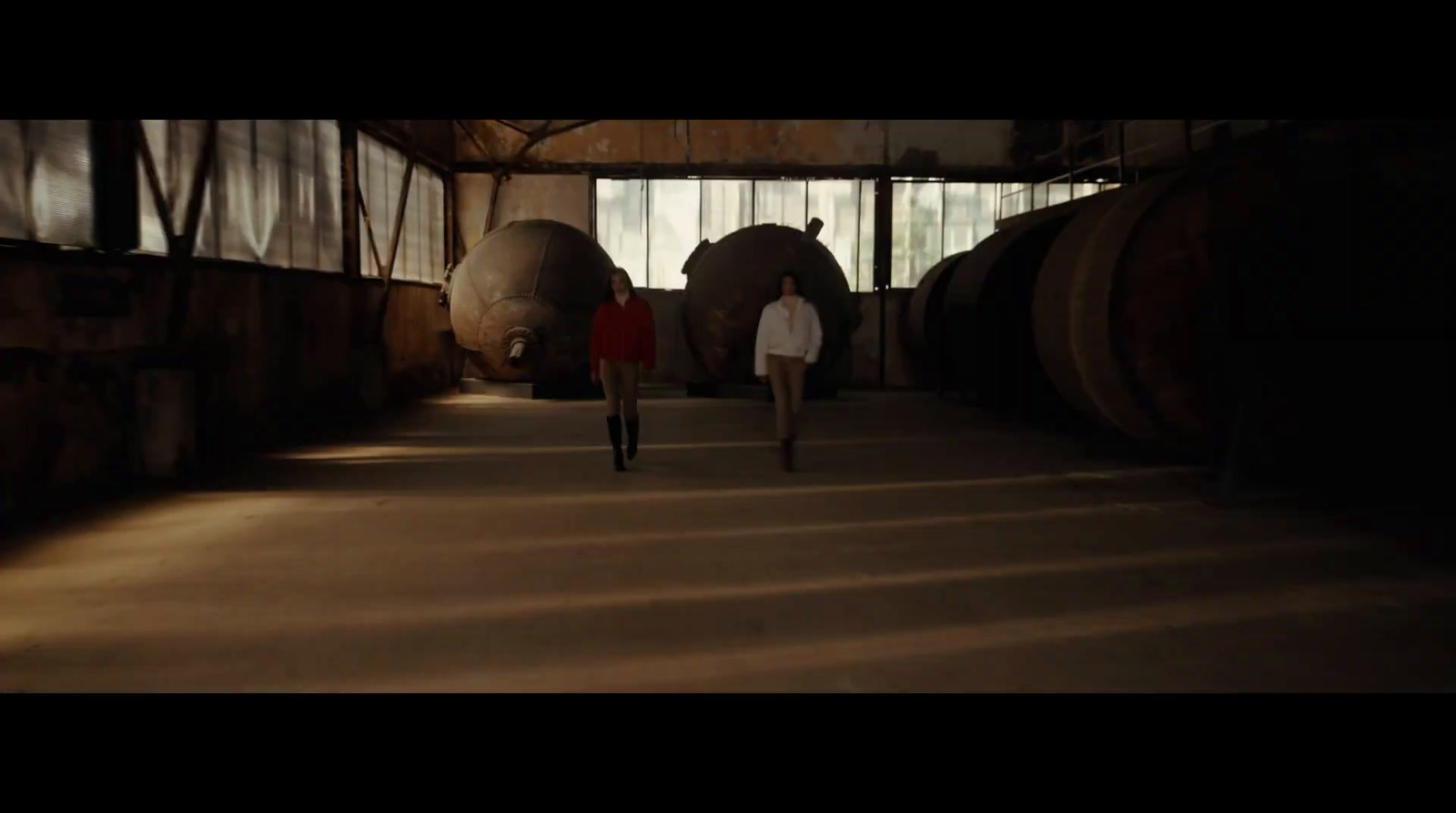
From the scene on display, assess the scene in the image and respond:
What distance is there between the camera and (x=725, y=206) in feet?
67.8

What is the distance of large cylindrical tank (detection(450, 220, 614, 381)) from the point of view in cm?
1557

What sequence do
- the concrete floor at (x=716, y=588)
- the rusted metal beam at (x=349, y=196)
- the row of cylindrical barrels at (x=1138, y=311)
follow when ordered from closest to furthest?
1. the concrete floor at (x=716, y=588)
2. the row of cylindrical barrels at (x=1138, y=311)
3. the rusted metal beam at (x=349, y=196)

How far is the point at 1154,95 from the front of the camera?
9.78ft

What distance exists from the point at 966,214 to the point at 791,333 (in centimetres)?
1288

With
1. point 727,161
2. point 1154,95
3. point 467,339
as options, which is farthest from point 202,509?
point 727,161

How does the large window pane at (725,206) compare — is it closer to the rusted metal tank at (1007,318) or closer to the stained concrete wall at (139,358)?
the rusted metal tank at (1007,318)

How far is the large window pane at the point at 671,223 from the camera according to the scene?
67.8 ft

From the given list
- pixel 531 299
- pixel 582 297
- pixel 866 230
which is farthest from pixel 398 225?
pixel 866 230

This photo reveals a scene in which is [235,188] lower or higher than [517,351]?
higher

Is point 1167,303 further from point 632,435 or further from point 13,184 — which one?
point 13,184

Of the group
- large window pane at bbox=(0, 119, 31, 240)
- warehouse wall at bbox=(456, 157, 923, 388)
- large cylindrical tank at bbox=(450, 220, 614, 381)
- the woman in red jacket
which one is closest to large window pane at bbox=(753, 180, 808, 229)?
warehouse wall at bbox=(456, 157, 923, 388)

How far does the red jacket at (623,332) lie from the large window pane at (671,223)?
11.8m

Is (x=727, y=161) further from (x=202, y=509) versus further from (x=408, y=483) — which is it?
(x=202, y=509)

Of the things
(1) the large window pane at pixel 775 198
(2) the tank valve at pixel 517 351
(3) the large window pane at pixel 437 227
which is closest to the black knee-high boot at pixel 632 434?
(2) the tank valve at pixel 517 351
